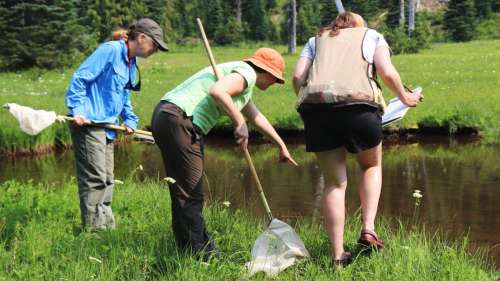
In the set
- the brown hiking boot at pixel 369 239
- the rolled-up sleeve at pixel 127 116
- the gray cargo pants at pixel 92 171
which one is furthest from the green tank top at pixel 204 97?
the rolled-up sleeve at pixel 127 116

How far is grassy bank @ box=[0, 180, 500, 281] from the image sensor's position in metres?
4.37

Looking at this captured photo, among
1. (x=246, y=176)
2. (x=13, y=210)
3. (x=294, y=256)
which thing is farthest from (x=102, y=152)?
(x=246, y=176)

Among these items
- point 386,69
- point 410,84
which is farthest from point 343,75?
point 410,84

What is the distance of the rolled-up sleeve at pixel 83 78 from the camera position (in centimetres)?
532

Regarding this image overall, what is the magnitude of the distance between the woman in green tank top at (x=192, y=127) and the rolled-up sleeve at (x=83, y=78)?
40.1 inches

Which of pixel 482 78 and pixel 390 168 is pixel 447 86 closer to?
pixel 482 78

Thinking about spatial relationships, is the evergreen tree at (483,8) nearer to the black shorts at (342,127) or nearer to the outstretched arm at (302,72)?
the outstretched arm at (302,72)

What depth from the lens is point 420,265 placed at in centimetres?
439

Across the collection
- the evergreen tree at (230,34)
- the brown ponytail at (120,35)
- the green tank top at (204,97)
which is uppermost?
the brown ponytail at (120,35)

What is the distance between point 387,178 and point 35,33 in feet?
69.8

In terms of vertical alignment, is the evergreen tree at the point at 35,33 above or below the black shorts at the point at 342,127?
below

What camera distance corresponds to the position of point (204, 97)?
4609 millimetres

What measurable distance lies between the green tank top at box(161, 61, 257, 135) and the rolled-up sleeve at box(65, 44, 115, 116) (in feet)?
3.39

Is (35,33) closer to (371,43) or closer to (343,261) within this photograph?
(371,43)
